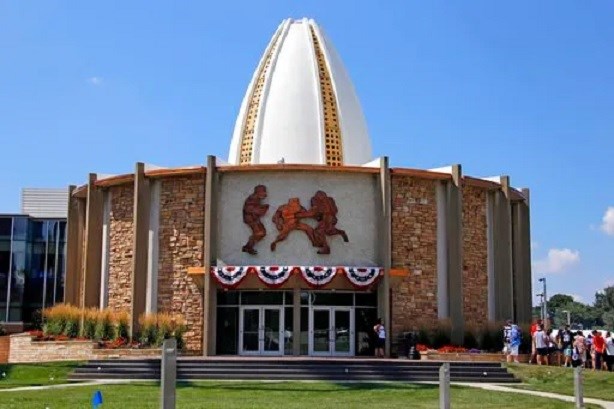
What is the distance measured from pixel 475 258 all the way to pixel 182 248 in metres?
11.6

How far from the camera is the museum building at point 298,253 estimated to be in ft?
104

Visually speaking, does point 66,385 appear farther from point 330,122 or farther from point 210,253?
point 330,122

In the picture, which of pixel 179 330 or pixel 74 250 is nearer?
pixel 179 330

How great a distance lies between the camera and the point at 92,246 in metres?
35.2

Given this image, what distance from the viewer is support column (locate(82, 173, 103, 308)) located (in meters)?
34.9

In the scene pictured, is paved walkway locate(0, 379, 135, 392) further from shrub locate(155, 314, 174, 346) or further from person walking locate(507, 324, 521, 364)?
person walking locate(507, 324, 521, 364)

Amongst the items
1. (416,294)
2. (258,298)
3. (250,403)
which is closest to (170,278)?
(258,298)

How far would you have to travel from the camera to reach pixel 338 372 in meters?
25.1

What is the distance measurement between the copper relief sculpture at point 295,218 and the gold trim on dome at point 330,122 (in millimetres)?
7398

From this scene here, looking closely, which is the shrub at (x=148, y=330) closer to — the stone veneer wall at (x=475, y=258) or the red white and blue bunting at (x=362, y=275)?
the red white and blue bunting at (x=362, y=275)

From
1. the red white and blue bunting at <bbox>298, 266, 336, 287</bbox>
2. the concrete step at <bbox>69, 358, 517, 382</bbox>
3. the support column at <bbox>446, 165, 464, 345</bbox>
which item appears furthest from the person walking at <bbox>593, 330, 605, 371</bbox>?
the red white and blue bunting at <bbox>298, 266, 336, 287</bbox>

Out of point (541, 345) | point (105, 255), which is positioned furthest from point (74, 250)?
point (541, 345)

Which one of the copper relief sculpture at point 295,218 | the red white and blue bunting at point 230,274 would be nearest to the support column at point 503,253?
the copper relief sculpture at point 295,218

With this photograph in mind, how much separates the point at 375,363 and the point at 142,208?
12.0 m
